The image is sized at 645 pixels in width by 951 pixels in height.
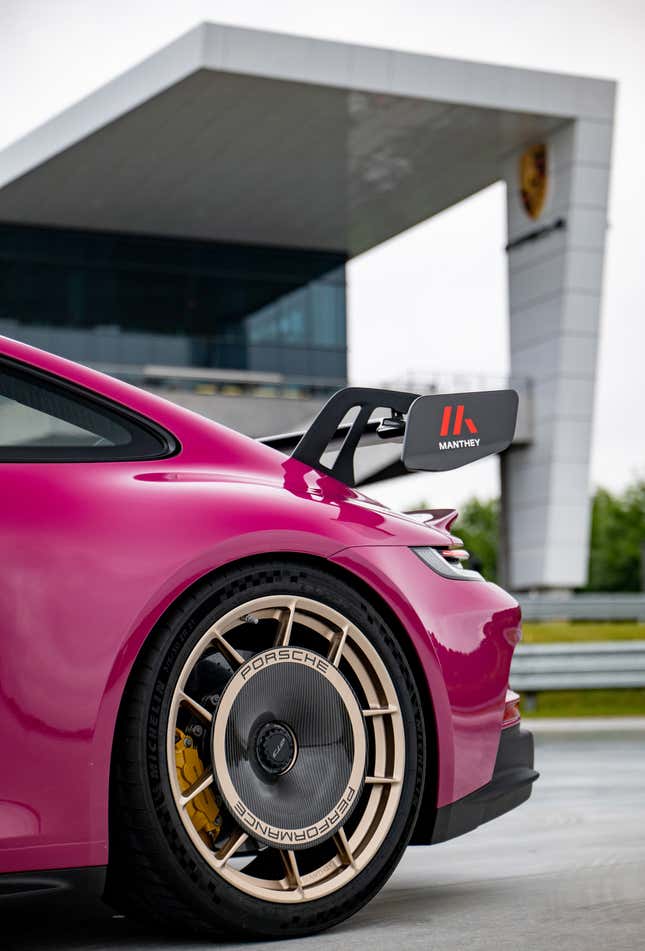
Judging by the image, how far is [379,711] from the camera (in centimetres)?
335

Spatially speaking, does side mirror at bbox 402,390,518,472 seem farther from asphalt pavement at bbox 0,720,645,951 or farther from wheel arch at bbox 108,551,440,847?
asphalt pavement at bbox 0,720,645,951

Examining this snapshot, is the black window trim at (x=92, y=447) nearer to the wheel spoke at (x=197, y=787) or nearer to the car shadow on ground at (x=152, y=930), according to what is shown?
the wheel spoke at (x=197, y=787)

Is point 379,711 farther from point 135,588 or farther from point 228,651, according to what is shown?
Answer: point 135,588

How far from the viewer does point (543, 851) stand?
470cm

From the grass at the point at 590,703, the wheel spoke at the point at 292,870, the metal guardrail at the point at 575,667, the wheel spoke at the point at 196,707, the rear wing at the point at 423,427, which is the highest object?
the rear wing at the point at 423,427

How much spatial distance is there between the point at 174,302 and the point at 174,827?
4310 centimetres

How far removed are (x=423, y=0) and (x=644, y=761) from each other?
3295 centimetres

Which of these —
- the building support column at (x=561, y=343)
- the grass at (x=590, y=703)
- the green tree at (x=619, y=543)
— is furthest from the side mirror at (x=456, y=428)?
the green tree at (x=619, y=543)

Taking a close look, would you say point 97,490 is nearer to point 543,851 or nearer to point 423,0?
point 543,851

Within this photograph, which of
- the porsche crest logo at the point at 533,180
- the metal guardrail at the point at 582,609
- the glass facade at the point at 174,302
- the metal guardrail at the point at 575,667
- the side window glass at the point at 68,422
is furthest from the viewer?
the glass facade at the point at 174,302

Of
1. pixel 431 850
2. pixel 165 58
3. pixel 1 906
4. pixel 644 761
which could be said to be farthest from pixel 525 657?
pixel 165 58

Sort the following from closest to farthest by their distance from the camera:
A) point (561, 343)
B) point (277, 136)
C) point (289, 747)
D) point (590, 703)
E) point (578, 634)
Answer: point (289, 747)
point (590, 703)
point (578, 634)
point (277, 136)
point (561, 343)

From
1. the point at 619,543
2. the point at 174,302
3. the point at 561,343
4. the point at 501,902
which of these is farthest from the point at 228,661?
the point at 619,543

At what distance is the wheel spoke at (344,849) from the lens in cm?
326
